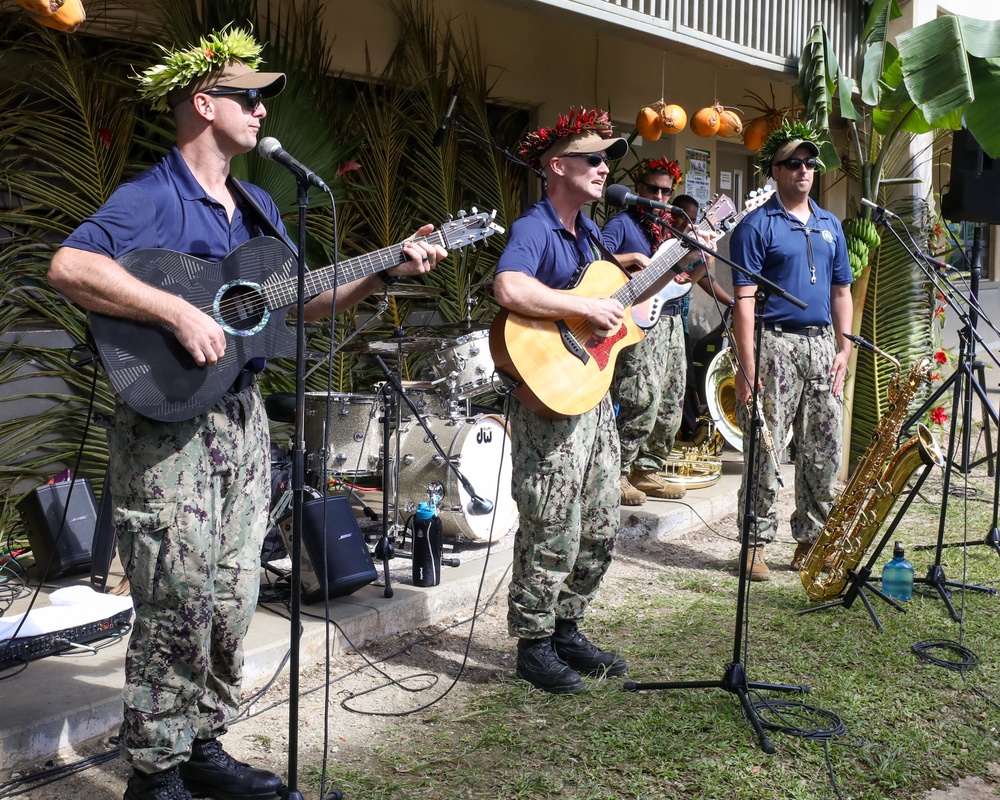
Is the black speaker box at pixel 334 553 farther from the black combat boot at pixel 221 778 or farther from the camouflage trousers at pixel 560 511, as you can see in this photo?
the black combat boot at pixel 221 778

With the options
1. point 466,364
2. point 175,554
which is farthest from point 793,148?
point 175,554

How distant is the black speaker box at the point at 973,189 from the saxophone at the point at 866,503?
2.13 metres

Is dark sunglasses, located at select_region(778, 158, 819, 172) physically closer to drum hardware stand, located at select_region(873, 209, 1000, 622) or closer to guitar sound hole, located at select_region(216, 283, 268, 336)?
drum hardware stand, located at select_region(873, 209, 1000, 622)

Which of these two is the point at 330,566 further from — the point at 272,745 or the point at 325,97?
the point at 325,97

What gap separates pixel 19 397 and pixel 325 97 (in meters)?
2.82

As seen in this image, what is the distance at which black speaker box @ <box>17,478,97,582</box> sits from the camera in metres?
5.01

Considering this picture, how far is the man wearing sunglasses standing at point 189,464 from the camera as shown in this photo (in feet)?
9.09

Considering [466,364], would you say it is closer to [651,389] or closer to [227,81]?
[651,389]

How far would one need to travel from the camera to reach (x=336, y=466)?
6.14 m

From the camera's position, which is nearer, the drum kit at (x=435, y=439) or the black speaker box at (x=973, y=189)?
the drum kit at (x=435, y=439)

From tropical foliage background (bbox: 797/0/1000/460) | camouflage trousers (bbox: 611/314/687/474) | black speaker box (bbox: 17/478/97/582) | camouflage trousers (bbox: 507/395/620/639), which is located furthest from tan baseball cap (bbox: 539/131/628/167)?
tropical foliage background (bbox: 797/0/1000/460)

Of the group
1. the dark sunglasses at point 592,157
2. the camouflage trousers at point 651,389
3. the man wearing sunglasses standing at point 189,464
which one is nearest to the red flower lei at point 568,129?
the dark sunglasses at point 592,157

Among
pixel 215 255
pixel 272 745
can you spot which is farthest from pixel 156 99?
pixel 272 745

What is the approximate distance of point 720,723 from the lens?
3809mm
